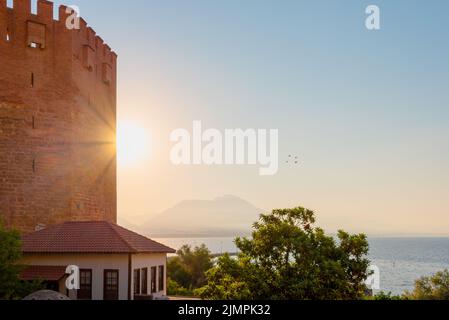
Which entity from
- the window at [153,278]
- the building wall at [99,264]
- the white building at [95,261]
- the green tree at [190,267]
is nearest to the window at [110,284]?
the white building at [95,261]

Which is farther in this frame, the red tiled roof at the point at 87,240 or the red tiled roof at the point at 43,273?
the red tiled roof at the point at 87,240

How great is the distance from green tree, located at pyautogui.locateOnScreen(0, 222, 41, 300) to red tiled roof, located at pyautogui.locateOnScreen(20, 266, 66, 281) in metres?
0.48

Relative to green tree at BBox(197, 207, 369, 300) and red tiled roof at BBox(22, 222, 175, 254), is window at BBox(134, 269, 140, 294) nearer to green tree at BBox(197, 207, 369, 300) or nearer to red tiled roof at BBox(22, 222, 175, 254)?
red tiled roof at BBox(22, 222, 175, 254)

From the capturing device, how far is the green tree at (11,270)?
28.0 m

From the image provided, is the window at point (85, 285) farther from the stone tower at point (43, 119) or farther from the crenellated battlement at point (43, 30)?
the crenellated battlement at point (43, 30)

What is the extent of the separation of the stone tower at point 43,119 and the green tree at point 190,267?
804 inches

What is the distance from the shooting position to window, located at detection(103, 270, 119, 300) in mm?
30511

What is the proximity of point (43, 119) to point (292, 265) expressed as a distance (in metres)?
20.4

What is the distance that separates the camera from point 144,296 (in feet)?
99.8

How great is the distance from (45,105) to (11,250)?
1224cm

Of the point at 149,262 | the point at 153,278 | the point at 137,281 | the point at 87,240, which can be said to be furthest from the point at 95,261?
the point at 153,278

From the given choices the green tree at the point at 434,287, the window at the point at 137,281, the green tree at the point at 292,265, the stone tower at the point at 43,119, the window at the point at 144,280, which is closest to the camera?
the green tree at the point at 292,265

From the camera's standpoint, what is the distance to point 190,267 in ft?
209

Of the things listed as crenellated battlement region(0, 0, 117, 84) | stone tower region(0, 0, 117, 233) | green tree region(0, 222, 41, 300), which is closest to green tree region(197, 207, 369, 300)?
green tree region(0, 222, 41, 300)
